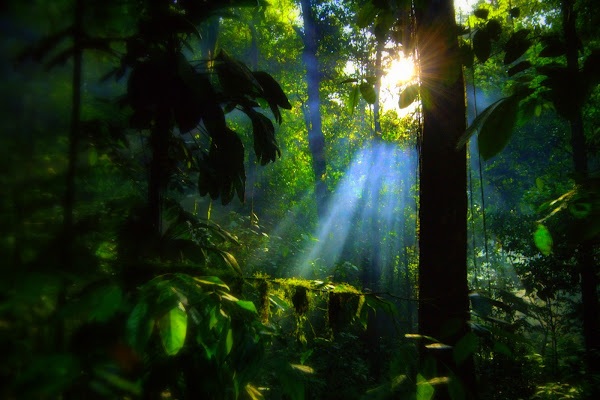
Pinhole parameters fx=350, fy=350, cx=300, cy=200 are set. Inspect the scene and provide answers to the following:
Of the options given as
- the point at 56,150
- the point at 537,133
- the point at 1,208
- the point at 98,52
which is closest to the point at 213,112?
the point at 98,52

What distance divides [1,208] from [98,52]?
1.16ft

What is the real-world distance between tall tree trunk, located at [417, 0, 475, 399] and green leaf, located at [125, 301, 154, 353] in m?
1.43

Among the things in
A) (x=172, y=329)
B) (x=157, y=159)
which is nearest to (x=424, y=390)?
(x=172, y=329)

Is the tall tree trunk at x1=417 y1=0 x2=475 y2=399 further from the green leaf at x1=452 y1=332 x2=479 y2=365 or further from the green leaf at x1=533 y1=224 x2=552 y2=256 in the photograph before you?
the green leaf at x1=452 y1=332 x2=479 y2=365

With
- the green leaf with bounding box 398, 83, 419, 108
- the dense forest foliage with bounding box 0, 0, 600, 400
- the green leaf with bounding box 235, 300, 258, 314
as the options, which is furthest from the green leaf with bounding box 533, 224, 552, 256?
the green leaf with bounding box 235, 300, 258, 314

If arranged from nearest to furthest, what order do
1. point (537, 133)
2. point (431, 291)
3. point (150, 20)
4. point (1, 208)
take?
point (1, 208)
point (150, 20)
point (431, 291)
point (537, 133)

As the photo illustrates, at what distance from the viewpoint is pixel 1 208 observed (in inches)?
18.6

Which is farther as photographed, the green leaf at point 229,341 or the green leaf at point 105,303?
the green leaf at point 229,341

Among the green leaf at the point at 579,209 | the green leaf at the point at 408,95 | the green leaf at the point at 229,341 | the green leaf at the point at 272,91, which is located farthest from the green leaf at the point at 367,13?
the green leaf at the point at 229,341

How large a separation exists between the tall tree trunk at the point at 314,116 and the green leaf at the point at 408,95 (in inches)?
355

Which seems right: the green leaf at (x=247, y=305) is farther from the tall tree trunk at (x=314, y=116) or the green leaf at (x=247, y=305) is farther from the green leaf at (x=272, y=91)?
the tall tree trunk at (x=314, y=116)

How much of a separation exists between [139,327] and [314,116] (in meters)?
10.8

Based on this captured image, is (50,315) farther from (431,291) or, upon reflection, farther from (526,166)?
(526,166)

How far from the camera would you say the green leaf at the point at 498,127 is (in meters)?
0.83
